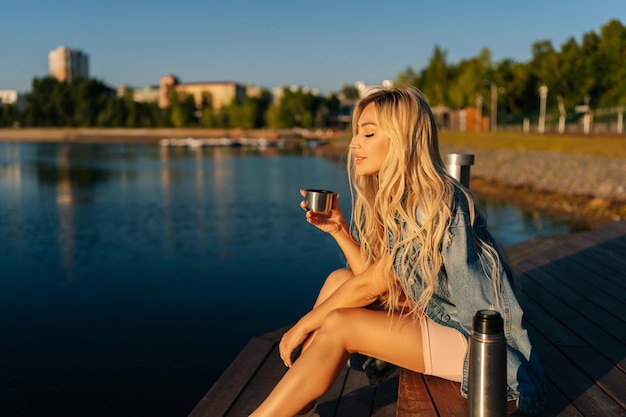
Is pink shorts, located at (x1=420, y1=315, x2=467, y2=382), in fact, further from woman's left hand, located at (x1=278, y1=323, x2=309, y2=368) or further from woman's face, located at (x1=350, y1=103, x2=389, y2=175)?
woman's face, located at (x1=350, y1=103, x2=389, y2=175)

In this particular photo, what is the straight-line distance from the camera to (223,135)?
10225 centimetres

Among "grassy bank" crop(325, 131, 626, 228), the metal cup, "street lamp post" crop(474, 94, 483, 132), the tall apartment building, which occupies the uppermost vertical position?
the tall apartment building

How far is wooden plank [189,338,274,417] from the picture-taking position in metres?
3.30

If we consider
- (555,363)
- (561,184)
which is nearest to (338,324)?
(555,363)

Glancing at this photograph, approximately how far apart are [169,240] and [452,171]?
28.5 feet

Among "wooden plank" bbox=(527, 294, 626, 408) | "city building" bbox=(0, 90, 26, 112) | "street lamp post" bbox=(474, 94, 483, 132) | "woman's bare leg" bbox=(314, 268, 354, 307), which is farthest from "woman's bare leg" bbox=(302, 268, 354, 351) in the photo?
"city building" bbox=(0, 90, 26, 112)

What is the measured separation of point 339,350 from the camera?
222cm

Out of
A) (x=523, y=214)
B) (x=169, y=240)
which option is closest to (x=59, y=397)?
(x=169, y=240)

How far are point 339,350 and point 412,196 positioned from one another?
1.85 ft

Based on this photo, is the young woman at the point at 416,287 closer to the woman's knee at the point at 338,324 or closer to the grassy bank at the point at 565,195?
the woman's knee at the point at 338,324

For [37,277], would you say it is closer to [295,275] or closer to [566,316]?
[295,275]

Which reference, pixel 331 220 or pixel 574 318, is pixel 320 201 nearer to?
pixel 331 220

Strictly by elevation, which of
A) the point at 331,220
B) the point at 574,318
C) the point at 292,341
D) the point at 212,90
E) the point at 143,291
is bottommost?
the point at 143,291

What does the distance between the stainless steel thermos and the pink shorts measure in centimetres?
24
